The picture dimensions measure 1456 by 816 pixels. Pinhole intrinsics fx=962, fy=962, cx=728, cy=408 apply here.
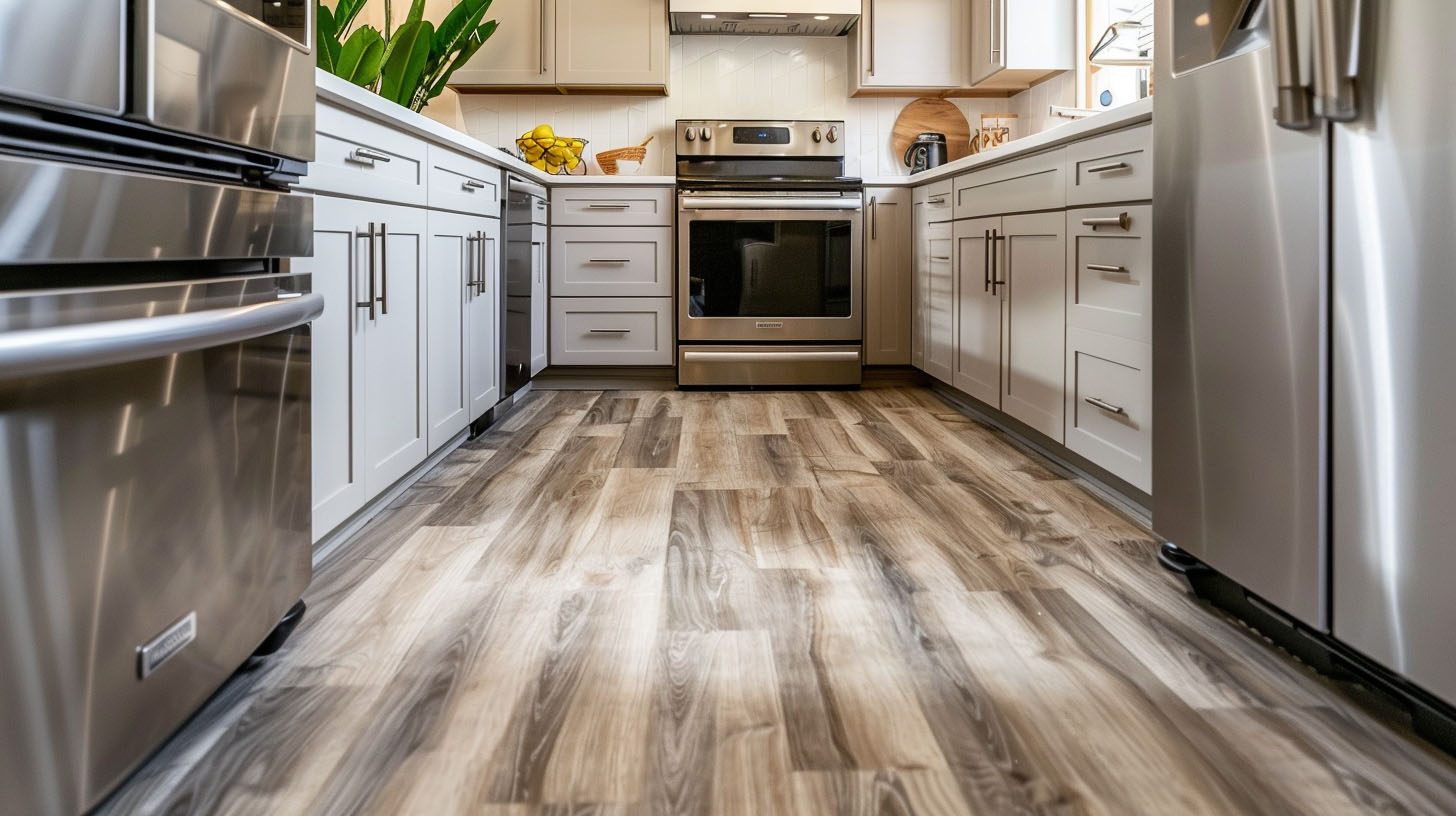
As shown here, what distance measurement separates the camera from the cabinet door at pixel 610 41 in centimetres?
419

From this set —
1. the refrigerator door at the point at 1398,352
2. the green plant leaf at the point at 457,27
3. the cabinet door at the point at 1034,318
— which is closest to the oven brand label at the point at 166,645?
the refrigerator door at the point at 1398,352

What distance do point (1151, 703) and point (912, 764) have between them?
34cm

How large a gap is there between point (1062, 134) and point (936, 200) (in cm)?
141

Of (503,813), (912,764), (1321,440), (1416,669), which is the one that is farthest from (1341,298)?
(503,813)

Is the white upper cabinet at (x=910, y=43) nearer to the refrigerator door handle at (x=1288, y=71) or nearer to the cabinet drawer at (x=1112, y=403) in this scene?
the cabinet drawer at (x=1112, y=403)

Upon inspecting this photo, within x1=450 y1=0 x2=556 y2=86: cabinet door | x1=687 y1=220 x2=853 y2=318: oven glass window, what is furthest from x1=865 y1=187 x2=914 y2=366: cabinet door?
x1=450 y1=0 x2=556 y2=86: cabinet door

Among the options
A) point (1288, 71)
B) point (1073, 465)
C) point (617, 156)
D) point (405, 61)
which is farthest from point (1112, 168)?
point (617, 156)

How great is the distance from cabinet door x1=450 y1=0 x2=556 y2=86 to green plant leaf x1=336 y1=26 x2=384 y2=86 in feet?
6.54

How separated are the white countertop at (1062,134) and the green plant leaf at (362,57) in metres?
1.62

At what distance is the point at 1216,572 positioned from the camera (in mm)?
1464

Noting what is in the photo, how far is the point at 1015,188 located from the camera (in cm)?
277

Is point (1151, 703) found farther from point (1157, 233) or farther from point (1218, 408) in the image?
point (1157, 233)

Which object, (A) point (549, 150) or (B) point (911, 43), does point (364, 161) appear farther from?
(B) point (911, 43)

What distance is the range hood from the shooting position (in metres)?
4.05
